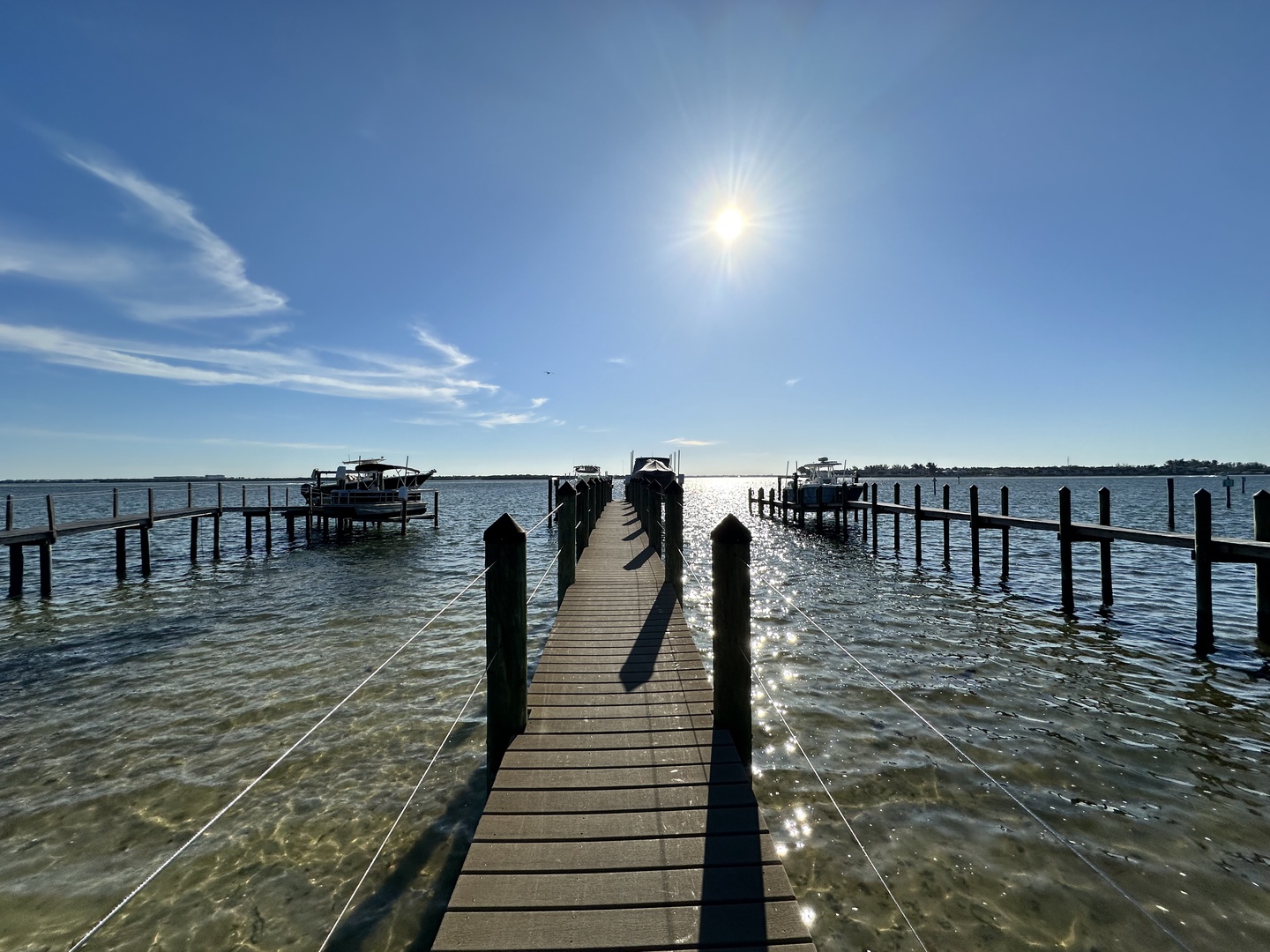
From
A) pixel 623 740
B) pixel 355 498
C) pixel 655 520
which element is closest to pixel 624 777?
pixel 623 740

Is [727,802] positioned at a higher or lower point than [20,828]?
higher

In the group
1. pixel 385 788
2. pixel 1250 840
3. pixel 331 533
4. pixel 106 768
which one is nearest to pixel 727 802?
pixel 385 788

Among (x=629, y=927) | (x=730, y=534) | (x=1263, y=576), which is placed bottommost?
(x=629, y=927)

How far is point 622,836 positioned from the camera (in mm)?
2908

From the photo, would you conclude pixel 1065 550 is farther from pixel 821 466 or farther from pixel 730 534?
pixel 821 466

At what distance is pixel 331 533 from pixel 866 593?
1169 inches

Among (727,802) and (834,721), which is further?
(834,721)

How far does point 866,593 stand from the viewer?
1351 cm

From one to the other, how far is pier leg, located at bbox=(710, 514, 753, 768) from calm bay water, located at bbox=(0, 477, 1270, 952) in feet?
3.59

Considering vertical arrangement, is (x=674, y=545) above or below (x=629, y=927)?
above

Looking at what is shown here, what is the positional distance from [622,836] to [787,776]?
2.78 m

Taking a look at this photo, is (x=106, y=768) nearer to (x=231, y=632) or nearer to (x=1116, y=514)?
(x=231, y=632)

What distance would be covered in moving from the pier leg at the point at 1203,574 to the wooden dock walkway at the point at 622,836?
946 cm

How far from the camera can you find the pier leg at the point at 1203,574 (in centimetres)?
888
